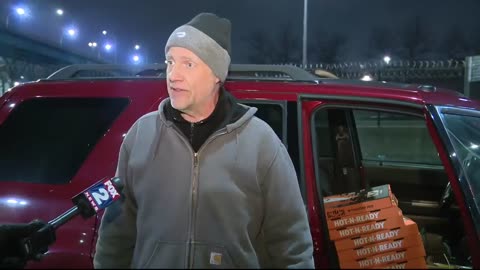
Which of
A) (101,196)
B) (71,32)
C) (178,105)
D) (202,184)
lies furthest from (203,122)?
(71,32)

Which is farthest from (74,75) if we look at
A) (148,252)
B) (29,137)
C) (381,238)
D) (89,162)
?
(381,238)

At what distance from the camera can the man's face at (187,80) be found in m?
1.83

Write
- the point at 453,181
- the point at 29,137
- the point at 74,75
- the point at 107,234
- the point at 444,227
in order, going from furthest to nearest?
the point at 444,227
the point at 74,75
the point at 29,137
the point at 453,181
the point at 107,234

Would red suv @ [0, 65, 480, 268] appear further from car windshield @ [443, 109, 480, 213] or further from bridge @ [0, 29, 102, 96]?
bridge @ [0, 29, 102, 96]

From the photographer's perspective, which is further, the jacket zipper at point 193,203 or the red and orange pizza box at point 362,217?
the red and orange pizza box at point 362,217

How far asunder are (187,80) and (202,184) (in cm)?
39

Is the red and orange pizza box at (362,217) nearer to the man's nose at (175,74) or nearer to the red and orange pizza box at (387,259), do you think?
the red and orange pizza box at (387,259)

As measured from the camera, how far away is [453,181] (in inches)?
100.0

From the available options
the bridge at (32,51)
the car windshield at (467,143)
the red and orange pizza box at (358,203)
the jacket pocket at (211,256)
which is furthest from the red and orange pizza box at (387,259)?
the bridge at (32,51)

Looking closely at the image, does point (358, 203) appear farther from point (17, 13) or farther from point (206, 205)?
point (17, 13)

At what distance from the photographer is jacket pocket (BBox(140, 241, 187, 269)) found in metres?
1.69

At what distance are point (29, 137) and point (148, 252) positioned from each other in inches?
60.5

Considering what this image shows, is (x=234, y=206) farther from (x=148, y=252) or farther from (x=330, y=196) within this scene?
(x=330, y=196)

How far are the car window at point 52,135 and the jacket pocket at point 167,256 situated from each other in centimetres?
114
